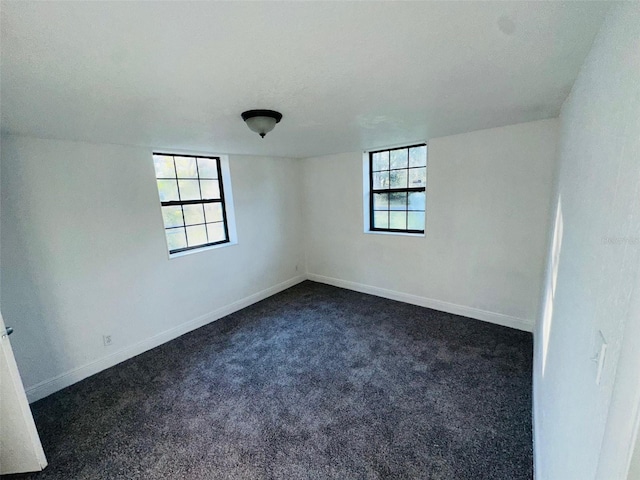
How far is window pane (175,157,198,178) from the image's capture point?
11.0ft

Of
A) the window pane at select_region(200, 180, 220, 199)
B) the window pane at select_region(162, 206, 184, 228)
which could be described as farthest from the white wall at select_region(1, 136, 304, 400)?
the window pane at select_region(200, 180, 220, 199)

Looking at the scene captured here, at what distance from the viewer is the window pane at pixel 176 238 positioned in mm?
3309

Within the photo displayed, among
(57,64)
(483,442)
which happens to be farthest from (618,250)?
(57,64)

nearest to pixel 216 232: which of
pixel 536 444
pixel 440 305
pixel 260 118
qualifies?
pixel 260 118

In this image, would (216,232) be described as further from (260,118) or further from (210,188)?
(260,118)

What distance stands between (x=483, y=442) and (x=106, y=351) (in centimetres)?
329

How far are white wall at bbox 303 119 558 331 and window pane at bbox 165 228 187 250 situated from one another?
2166mm

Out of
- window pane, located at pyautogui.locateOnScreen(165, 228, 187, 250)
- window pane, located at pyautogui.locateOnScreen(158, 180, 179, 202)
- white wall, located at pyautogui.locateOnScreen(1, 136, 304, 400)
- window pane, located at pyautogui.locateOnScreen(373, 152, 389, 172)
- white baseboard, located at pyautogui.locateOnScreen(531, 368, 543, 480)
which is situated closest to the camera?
white baseboard, located at pyautogui.locateOnScreen(531, 368, 543, 480)

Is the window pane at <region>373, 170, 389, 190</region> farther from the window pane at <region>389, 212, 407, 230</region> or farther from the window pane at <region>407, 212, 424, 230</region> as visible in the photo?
the window pane at <region>407, 212, 424, 230</region>

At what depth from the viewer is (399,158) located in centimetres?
374

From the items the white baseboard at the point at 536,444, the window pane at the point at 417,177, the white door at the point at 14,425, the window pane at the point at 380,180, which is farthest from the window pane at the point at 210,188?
the white baseboard at the point at 536,444

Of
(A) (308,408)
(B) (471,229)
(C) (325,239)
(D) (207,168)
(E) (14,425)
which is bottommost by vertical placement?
(A) (308,408)

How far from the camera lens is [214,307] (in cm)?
364

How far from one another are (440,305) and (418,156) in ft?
6.32
